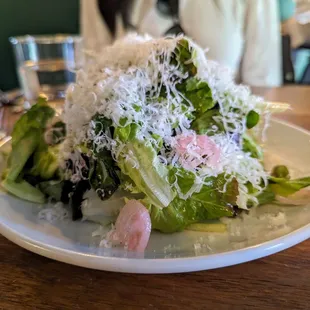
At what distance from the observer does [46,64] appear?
1.66 m

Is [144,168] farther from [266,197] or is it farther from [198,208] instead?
[266,197]

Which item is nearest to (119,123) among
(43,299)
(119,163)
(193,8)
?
(119,163)

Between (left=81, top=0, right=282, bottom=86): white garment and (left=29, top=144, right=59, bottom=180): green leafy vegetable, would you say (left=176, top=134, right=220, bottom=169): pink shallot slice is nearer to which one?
(left=29, top=144, right=59, bottom=180): green leafy vegetable

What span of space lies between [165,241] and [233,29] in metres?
1.59

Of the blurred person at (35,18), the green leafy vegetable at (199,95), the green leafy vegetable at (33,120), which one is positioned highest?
the green leafy vegetable at (199,95)

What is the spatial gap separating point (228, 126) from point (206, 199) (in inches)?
6.9

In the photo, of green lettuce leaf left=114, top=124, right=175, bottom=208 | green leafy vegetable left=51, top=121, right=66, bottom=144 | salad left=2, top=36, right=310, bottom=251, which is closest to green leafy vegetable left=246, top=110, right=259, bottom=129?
salad left=2, top=36, right=310, bottom=251

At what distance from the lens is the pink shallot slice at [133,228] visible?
60 centimetres

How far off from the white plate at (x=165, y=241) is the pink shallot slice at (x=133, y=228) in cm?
2

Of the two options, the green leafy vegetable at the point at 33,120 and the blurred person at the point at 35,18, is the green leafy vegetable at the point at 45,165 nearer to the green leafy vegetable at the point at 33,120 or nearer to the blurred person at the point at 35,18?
the green leafy vegetable at the point at 33,120

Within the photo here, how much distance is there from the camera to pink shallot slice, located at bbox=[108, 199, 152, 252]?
23.5 inches

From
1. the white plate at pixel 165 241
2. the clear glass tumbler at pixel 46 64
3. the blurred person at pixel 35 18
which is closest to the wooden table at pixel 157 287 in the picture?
the white plate at pixel 165 241

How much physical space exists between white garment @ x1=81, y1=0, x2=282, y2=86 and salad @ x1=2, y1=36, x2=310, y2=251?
3.95 feet

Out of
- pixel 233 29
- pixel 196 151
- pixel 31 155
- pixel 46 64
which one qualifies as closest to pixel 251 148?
pixel 196 151
